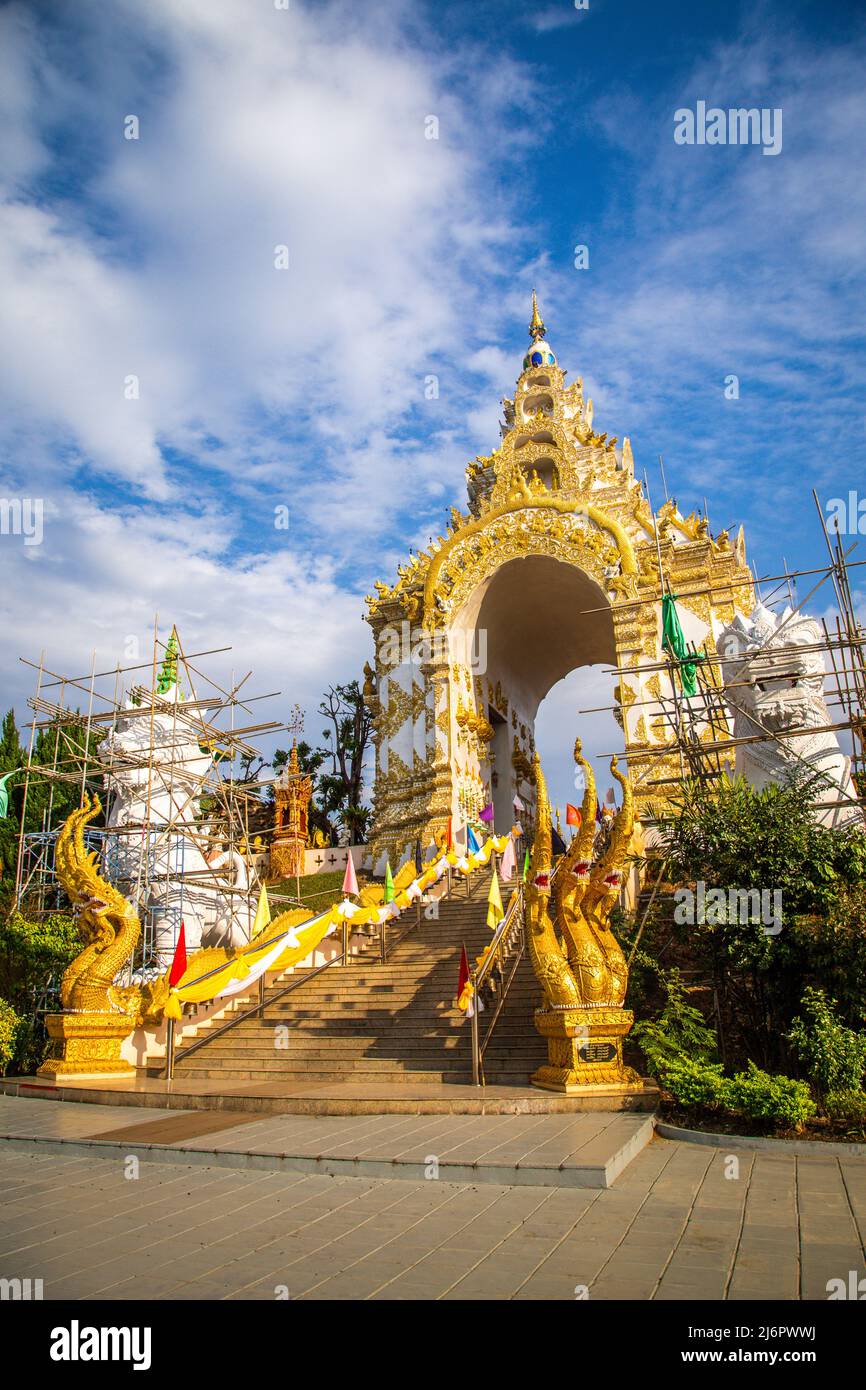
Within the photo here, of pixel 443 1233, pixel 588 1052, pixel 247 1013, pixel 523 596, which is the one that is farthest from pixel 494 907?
pixel 523 596

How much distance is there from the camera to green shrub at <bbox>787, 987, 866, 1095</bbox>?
7.30 meters

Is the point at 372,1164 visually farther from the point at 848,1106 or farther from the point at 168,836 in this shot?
the point at 168,836

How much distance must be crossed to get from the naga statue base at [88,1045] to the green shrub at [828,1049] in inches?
336

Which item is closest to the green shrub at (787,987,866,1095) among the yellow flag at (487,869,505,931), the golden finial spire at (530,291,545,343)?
the yellow flag at (487,869,505,931)

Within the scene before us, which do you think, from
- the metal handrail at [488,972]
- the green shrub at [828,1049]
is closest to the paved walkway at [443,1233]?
the green shrub at [828,1049]

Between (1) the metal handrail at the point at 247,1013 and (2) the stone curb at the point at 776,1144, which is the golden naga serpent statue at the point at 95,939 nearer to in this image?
(1) the metal handrail at the point at 247,1013

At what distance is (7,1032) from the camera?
12.0 meters

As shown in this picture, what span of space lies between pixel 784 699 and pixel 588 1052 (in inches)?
299

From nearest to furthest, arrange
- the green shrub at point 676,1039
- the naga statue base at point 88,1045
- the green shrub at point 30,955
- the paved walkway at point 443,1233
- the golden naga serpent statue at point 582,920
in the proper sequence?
the paved walkway at point 443,1233
the green shrub at point 676,1039
the golden naga serpent statue at point 582,920
the naga statue base at point 88,1045
the green shrub at point 30,955

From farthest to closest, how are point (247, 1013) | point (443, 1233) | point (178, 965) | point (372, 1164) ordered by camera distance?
point (247, 1013), point (178, 965), point (372, 1164), point (443, 1233)

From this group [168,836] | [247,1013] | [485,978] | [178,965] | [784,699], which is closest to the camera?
[485,978]

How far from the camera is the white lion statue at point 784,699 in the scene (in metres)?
13.7

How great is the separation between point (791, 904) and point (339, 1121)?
4.83 m
